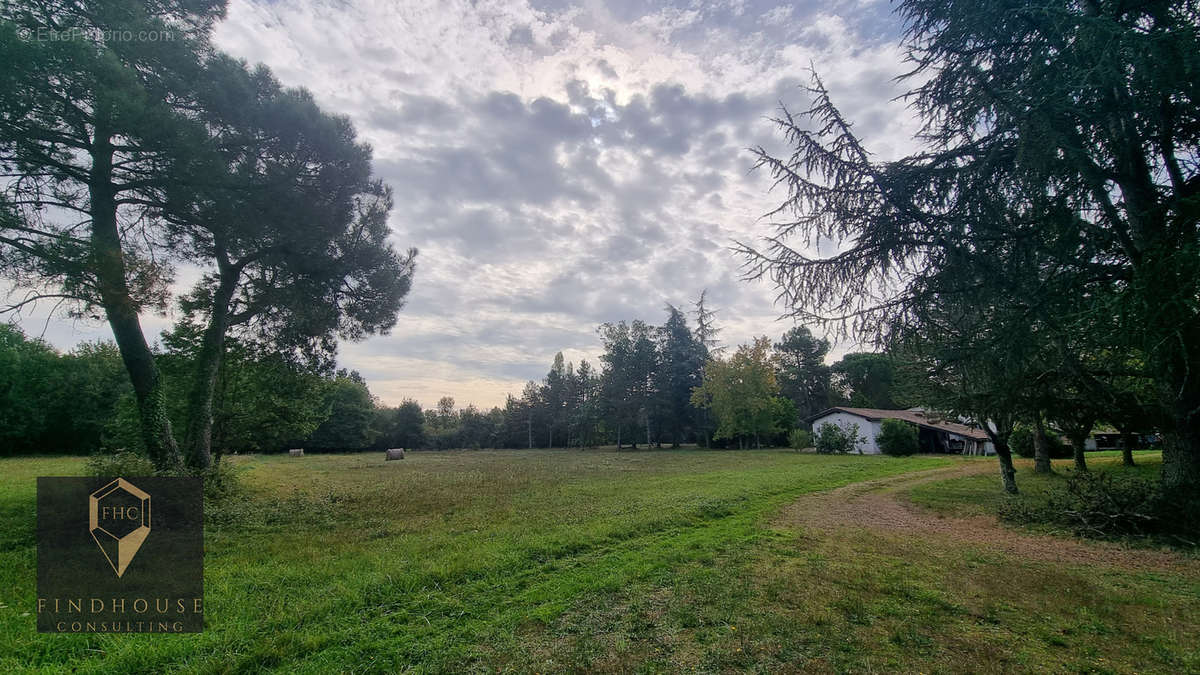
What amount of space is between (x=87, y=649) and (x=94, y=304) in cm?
828

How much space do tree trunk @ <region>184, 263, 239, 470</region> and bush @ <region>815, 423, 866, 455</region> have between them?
3452 cm

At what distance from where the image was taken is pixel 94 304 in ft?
28.2

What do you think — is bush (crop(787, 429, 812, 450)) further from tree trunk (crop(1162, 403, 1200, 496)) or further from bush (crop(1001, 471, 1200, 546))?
tree trunk (crop(1162, 403, 1200, 496))

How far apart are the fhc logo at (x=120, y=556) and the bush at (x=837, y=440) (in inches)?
1381

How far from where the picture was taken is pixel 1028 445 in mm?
21625

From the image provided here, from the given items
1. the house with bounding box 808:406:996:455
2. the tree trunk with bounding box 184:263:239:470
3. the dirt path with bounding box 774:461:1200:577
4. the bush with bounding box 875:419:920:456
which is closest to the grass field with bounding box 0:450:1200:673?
the dirt path with bounding box 774:461:1200:577

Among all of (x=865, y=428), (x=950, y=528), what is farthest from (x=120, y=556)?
(x=865, y=428)

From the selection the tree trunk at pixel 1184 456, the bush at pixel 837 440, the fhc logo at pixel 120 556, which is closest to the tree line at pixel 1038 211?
the tree trunk at pixel 1184 456

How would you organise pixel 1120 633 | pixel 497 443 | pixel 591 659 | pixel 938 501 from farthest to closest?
1. pixel 497 443
2. pixel 938 501
3. pixel 1120 633
4. pixel 591 659

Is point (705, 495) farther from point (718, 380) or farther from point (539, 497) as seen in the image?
point (718, 380)

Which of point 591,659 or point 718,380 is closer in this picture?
point 591,659

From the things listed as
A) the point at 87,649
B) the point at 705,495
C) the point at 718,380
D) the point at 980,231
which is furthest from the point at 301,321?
the point at 718,380

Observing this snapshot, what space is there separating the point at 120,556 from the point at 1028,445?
102 ft

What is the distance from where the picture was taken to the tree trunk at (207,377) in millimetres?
10898
